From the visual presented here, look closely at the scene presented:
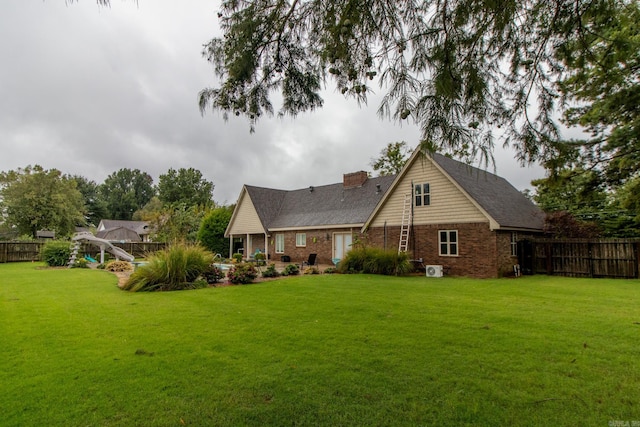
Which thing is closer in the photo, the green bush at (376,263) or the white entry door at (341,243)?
the green bush at (376,263)

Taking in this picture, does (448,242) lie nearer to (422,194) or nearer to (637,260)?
(422,194)

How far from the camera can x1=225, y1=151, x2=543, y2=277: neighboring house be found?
1523cm

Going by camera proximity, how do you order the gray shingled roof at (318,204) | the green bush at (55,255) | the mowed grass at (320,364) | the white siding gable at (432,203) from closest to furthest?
the mowed grass at (320,364) → the white siding gable at (432,203) → the green bush at (55,255) → the gray shingled roof at (318,204)

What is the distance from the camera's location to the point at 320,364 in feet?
13.7

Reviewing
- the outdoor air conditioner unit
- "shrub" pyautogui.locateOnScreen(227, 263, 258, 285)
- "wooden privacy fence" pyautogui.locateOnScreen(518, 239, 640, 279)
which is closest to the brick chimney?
the outdoor air conditioner unit

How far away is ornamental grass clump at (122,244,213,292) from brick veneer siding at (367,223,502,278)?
1000 cm

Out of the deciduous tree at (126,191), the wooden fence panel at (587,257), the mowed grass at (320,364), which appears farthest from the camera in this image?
the deciduous tree at (126,191)

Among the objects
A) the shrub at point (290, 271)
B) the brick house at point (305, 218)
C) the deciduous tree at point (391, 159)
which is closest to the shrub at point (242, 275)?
the shrub at point (290, 271)

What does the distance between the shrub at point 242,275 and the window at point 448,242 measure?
359 inches

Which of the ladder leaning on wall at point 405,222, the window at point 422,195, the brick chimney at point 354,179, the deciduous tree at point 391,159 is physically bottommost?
the ladder leaning on wall at point 405,222

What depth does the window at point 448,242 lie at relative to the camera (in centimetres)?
1595

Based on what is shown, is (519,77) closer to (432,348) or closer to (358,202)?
(432,348)

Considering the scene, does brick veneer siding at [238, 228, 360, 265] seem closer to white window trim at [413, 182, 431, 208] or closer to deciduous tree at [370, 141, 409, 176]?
white window trim at [413, 182, 431, 208]

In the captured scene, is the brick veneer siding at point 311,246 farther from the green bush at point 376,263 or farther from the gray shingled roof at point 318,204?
the green bush at point 376,263
